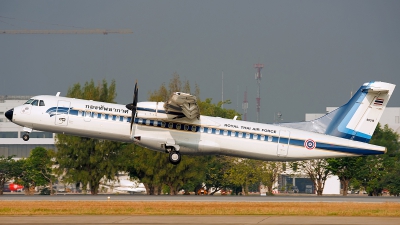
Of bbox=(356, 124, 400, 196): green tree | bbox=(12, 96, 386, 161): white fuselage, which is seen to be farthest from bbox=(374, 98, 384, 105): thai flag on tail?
bbox=(356, 124, 400, 196): green tree

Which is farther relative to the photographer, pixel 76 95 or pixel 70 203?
pixel 76 95

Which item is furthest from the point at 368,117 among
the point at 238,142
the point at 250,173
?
the point at 250,173

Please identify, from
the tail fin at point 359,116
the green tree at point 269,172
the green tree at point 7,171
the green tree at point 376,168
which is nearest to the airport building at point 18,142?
the green tree at point 7,171

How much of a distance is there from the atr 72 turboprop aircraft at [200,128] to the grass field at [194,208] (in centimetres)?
293

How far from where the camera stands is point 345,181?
59688mm

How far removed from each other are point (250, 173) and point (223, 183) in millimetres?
3122

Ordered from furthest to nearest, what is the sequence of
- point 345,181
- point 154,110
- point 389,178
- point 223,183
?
point 223,183 < point 345,181 < point 389,178 < point 154,110

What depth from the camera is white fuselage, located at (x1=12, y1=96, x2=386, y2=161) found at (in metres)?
35.4

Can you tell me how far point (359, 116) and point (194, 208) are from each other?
36.3ft

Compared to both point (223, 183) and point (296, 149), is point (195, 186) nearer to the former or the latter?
point (223, 183)

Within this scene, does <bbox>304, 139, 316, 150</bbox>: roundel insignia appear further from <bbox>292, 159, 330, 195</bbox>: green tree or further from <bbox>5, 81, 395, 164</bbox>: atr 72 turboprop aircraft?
<bbox>292, 159, 330, 195</bbox>: green tree

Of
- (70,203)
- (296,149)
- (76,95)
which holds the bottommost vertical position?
(70,203)

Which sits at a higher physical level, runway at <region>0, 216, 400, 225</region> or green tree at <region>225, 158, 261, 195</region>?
green tree at <region>225, 158, 261, 195</region>

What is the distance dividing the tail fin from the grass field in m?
4.09
